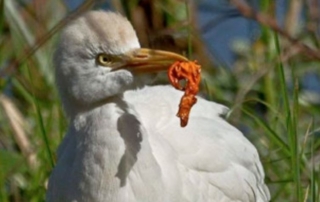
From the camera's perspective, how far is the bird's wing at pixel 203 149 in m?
4.65

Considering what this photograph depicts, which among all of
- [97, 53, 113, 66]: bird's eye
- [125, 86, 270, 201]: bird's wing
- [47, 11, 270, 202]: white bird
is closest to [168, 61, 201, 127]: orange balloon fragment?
[47, 11, 270, 202]: white bird

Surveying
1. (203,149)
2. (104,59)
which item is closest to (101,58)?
(104,59)

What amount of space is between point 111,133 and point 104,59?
10.6 inches

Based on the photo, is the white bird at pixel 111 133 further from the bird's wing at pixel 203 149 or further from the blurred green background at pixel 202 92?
the blurred green background at pixel 202 92

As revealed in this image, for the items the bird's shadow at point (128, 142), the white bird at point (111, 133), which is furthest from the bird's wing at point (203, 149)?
the bird's shadow at point (128, 142)

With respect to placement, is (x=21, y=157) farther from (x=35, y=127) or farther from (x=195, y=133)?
(x=195, y=133)

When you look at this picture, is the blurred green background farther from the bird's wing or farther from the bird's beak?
the bird's beak

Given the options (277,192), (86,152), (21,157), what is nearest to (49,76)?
(21,157)

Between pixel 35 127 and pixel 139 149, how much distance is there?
182 centimetres

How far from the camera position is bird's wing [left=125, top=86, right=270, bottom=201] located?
15.3ft

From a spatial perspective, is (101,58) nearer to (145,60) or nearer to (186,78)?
(145,60)

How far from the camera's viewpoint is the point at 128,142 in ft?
14.5

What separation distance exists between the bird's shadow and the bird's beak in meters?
0.21

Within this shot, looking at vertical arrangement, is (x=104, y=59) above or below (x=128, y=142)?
above
